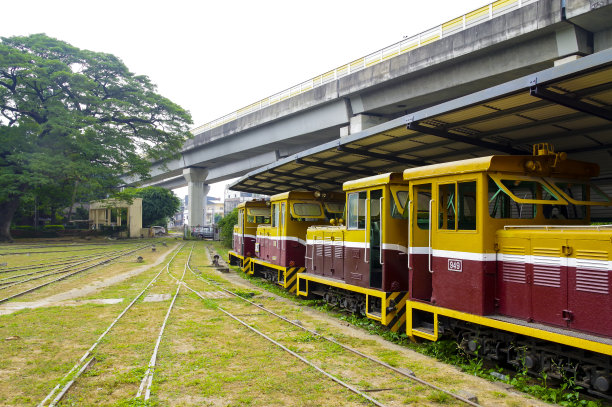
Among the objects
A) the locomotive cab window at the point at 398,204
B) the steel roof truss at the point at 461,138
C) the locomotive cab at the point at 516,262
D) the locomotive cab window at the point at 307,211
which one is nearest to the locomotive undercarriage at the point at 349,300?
the locomotive cab at the point at 516,262

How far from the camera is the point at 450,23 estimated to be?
18.7m

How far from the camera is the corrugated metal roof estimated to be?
6.73m

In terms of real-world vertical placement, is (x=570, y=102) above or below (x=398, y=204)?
above

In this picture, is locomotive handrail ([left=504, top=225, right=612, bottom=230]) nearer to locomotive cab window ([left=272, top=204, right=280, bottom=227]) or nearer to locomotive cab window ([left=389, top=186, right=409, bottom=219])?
locomotive cab window ([left=389, top=186, right=409, bottom=219])

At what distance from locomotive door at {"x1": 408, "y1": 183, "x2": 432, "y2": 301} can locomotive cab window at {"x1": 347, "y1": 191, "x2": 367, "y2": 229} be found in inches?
71.6

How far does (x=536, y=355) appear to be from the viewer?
5.87 meters

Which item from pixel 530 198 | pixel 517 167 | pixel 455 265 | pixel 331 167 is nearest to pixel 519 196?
pixel 530 198

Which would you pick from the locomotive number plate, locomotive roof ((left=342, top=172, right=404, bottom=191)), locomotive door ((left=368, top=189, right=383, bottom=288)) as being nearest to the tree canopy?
locomotive roof ((left=342, top=172, right=404, bottom=191))

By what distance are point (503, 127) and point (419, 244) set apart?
301cm

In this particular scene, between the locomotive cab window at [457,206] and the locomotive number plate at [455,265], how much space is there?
504mm

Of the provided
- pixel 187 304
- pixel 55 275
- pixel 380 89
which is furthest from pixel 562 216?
pixel 55 275

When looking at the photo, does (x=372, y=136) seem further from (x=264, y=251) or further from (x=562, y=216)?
(x=264, y=251)

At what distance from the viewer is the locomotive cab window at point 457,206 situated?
670cm

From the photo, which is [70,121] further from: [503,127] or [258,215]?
[503,127]
